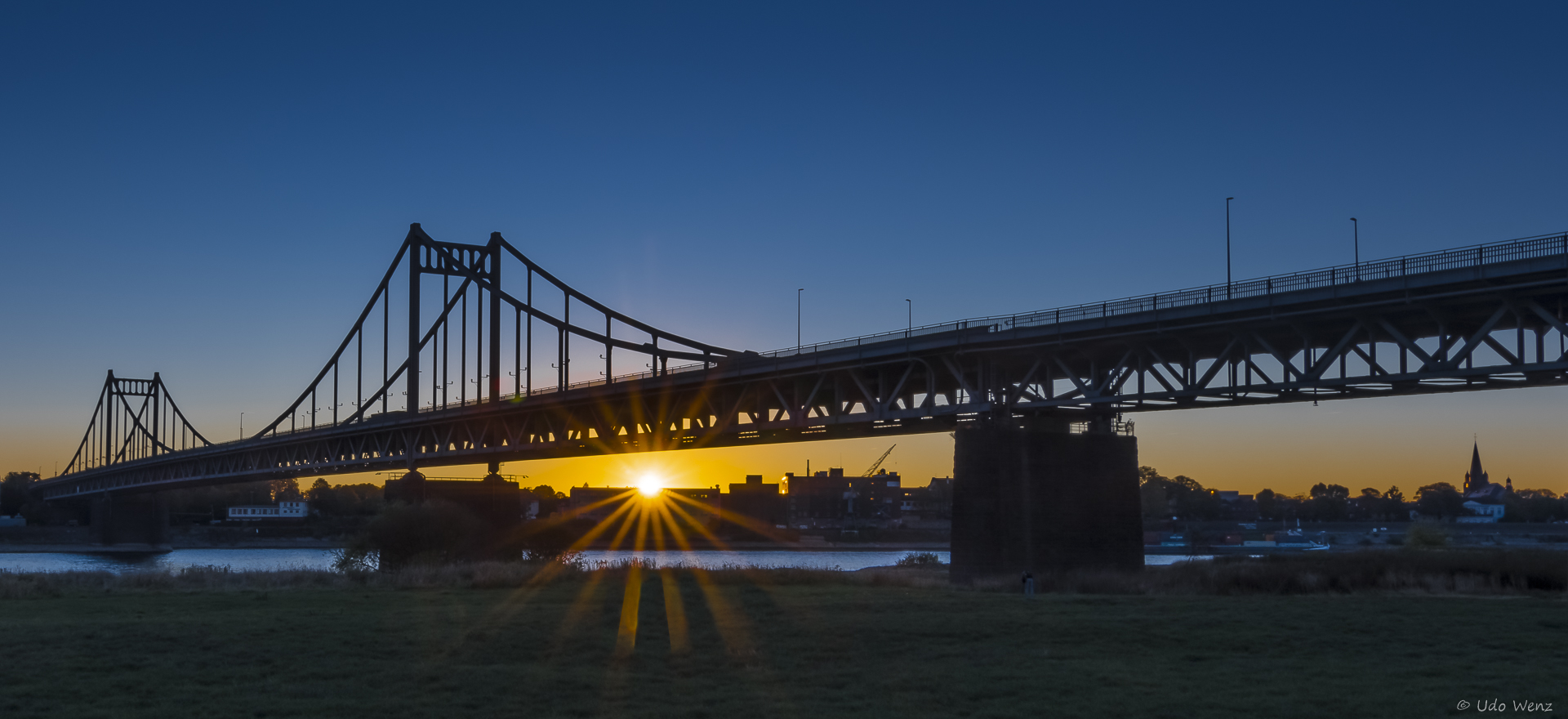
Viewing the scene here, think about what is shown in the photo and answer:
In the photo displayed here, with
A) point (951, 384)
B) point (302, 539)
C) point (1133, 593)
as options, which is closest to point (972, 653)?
point (1133, 593)

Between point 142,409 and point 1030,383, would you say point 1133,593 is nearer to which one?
point 1030,383

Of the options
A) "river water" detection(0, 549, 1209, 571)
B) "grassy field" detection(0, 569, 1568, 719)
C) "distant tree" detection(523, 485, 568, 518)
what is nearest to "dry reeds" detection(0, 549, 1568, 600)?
"grassy field" detection(0, 569, 1568, 719)

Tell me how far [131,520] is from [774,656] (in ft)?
510

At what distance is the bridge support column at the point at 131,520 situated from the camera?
153m

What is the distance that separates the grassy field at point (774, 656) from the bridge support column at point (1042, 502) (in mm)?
21443

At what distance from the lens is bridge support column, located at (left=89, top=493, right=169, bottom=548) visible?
153 meters

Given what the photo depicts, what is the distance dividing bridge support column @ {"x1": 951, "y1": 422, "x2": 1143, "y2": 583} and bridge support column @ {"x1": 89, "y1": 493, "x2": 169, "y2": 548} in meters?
128

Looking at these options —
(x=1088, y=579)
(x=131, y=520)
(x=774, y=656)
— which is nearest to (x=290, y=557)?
(x=131, y=520)

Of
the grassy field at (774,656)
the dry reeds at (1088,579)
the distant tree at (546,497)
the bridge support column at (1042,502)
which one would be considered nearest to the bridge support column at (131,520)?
the distant tree at (546,497)

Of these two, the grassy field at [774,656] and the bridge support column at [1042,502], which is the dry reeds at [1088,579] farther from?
the bridge support column at [1042,502]

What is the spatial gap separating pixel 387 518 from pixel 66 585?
2487 cm

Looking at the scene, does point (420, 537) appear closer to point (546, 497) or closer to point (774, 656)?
point (774, 656)

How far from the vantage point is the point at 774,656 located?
2123 centimetres

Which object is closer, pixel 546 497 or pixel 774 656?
pixel 774 656
